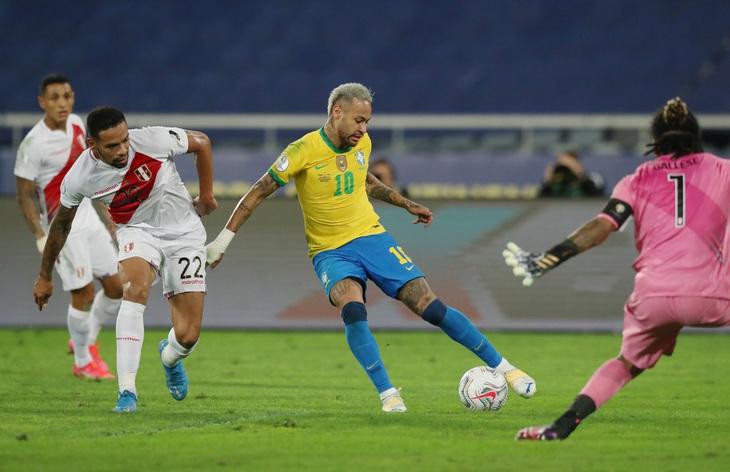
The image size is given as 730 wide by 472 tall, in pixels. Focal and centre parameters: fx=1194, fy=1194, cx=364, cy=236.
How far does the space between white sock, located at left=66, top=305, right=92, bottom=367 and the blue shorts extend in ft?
10.0

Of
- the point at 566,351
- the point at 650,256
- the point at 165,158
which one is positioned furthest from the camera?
the point at 566,351

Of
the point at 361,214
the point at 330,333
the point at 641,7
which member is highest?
the point at 641,7

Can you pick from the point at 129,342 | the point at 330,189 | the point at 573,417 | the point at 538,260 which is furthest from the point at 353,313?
the point at 573,417

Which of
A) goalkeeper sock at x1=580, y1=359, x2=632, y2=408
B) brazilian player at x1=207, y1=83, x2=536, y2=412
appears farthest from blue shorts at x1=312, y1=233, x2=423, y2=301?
goalkeeper sock at x1=580, y1=359, x2=632, y2=408

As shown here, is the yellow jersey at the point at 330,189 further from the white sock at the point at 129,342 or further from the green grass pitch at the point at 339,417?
the white sock at the point at 129,342

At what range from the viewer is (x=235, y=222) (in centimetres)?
788

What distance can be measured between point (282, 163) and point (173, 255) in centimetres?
99

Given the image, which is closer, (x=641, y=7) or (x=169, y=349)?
(x=169, y=349)

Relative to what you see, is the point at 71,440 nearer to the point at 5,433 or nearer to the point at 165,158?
the point at 5,433

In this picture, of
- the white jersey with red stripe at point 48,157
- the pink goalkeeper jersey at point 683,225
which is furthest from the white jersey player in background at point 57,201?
the pink goalkeeper jersey at point 683,225

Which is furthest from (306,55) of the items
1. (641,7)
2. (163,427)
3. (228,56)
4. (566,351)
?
(163,427)

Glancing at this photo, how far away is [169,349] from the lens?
838 cm

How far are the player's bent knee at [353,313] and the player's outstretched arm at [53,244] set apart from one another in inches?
76.1

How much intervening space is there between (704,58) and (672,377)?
570 inches
